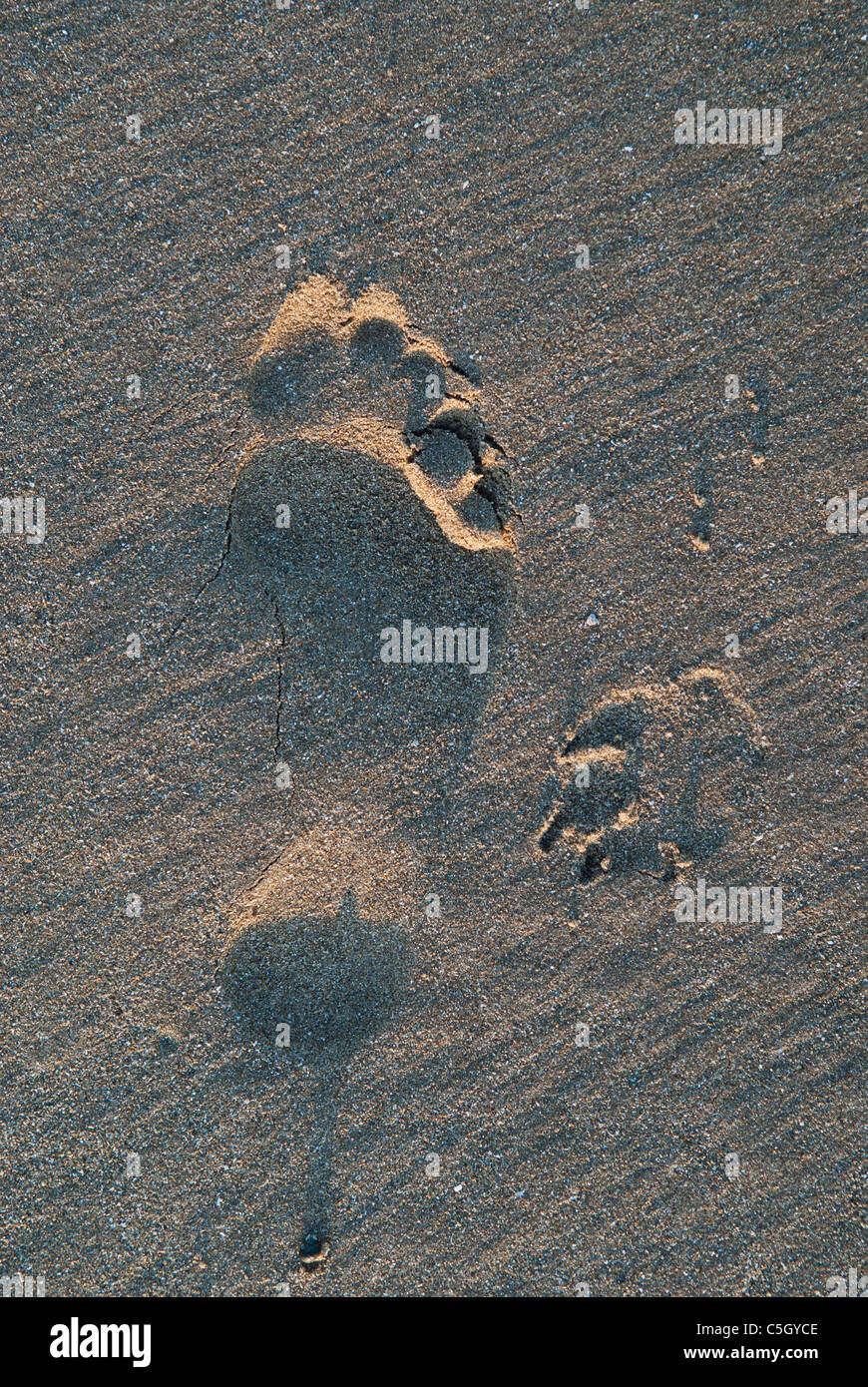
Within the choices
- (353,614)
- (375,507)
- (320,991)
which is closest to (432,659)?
(353,614)

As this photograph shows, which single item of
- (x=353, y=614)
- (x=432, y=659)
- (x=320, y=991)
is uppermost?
(x=353, y=614)

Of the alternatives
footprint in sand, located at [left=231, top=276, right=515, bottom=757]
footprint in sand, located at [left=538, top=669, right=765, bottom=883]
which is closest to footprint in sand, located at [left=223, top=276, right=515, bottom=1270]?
footprint in sand, located at [left=231, top=276, right=515, bottom=757]

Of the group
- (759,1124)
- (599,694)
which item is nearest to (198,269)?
(599,694)

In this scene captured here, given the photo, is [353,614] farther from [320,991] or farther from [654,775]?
[320,991]

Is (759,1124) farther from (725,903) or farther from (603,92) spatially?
(603,92)

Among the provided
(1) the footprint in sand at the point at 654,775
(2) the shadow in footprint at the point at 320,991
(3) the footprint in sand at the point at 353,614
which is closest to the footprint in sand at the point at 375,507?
(3) the footprint in sand at the point at 353,614

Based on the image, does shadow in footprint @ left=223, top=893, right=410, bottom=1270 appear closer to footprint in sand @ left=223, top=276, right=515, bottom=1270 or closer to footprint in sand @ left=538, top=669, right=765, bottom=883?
footprint in sand @ left=223, top=276, right=515, bottom=1270
